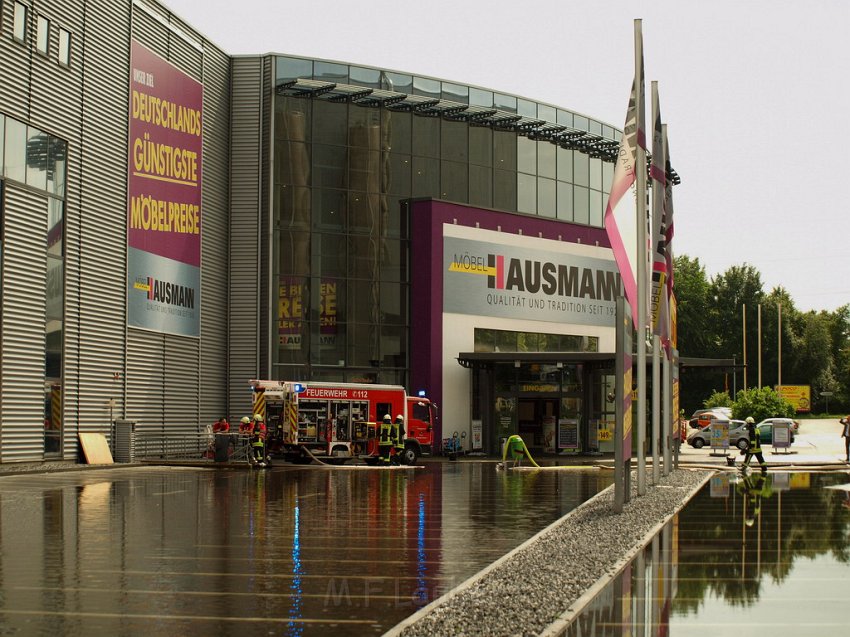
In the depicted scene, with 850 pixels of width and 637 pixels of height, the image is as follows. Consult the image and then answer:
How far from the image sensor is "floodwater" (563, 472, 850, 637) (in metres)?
9.72

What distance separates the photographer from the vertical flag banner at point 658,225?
28.7 meters

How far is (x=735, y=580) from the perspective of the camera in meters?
12.4

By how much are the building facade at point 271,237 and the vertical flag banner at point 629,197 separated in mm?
18473

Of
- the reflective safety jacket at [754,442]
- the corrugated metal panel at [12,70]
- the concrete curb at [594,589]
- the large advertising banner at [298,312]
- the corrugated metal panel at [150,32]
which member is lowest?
the concrete curb at [594,589]

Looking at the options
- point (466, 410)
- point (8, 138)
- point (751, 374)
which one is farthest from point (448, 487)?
point (751, 374)

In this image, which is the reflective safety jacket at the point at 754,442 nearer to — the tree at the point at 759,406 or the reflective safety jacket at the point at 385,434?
the reflective safety jacket at the point at 385,434

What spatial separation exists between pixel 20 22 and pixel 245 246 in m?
16.6

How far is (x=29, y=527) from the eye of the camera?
17.6 m

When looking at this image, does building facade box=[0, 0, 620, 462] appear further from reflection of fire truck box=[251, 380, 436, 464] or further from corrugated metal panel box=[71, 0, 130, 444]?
reflection of fire truck box=[251, 380, 436, 464]

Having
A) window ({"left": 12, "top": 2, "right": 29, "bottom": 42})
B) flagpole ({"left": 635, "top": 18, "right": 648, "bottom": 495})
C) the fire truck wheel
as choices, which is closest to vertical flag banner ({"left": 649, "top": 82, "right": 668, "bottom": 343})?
flagpole ({"left": 635, "top": 18, "right": 648, "bottom": 495})

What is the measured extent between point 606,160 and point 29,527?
49.5 metres

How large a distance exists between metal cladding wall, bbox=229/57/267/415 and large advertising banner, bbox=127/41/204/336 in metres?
3.33

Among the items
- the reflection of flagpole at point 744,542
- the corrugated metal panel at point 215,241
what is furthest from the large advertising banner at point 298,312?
the reflection of flagpole at point 744,542

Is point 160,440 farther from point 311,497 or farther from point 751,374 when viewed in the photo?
point 751,374
